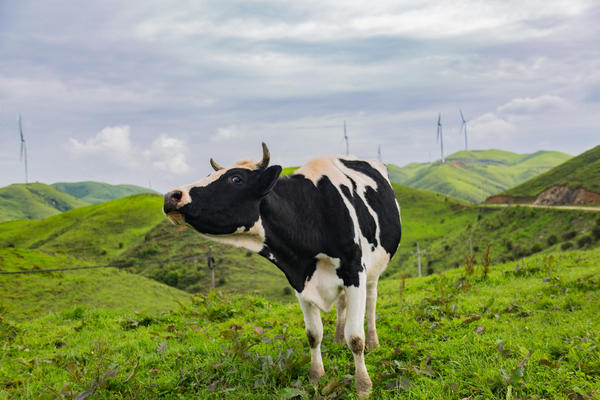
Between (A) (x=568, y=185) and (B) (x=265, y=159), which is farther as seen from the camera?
(A) (x=568, y=185)

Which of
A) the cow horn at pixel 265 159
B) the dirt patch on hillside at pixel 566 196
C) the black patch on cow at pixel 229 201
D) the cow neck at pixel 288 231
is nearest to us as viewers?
the black patch on cow at pixel 229 201

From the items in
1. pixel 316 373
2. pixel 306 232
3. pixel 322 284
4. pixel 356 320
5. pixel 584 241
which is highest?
pixel 306 232

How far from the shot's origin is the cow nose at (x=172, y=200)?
12.3 feet

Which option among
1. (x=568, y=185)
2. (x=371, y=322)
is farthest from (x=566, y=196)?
(x=371, y=322)

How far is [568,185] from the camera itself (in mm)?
69188

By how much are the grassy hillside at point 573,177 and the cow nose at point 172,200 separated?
76.7 metres

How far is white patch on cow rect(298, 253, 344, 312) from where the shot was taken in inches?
187

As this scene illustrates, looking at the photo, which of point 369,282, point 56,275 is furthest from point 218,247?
point 369,282

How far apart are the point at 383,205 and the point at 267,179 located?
7.31 ft

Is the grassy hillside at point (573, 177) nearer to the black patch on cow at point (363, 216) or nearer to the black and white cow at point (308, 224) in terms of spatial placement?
the black patch on cow at point (363, 216)

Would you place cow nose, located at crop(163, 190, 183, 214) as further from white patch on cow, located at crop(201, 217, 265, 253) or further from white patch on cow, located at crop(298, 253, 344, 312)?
white patch on cow, located at crop(298, 253, 344, 312)

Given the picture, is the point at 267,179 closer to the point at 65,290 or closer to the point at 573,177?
the point at 65,290

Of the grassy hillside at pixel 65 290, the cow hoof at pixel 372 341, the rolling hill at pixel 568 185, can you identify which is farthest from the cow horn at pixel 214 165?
the rolling hill at pixel 568 185

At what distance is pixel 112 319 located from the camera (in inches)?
375
